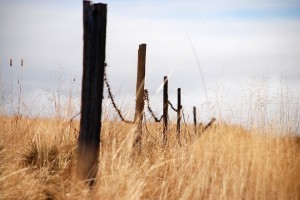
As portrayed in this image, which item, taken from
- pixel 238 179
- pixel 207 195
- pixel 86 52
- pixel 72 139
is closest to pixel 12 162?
pixel 72 139

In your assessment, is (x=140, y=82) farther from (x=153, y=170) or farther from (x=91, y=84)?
(x=91, y=84)

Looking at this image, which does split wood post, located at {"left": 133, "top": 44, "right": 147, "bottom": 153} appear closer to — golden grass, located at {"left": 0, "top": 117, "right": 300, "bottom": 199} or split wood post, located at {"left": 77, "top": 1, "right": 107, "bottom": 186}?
golden grass, located at {"left": 0, "top": 117, "right": 300, "bottom": 199}

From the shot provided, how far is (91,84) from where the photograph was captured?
3039 millimetres

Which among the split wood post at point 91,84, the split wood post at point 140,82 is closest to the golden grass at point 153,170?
the split wood post at point 91,84

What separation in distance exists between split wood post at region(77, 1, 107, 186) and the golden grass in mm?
234

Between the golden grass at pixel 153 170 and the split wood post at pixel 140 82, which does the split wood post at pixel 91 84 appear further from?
the split wood post at pixel 140 82

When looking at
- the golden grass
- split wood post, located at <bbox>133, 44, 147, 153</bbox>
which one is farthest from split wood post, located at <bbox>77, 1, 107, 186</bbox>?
split wood post, located at <bbox>133, 44, 147, 153</bbox>

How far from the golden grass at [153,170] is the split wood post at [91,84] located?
0.77 ft

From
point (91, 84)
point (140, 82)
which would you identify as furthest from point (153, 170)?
point (91, 84)

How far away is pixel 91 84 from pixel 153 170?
1532mm

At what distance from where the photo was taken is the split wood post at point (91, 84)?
119 inches

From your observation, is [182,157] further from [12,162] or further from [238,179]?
[12,162]

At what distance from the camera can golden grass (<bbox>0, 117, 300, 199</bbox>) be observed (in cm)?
311

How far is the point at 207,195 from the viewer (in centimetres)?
346
